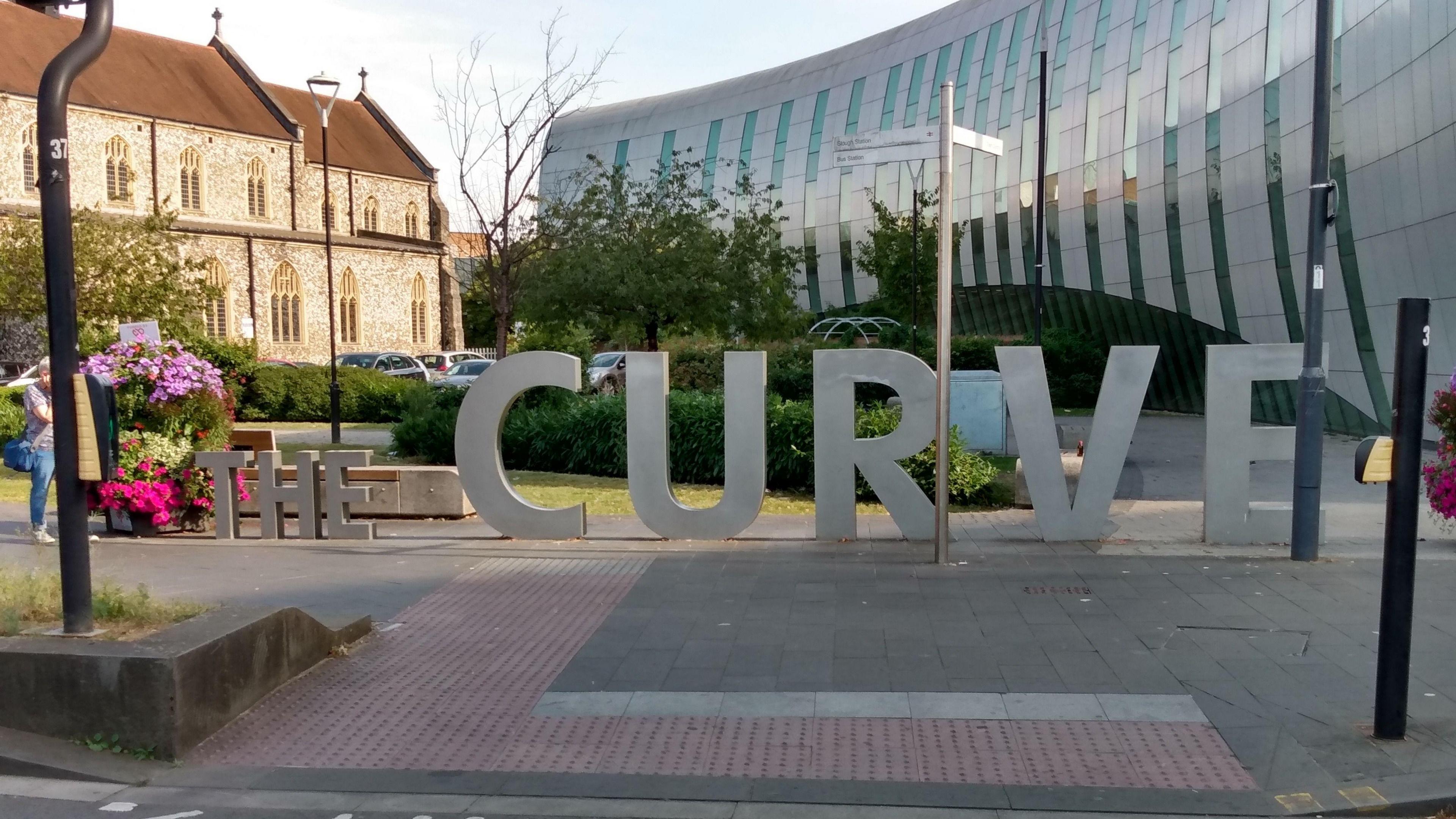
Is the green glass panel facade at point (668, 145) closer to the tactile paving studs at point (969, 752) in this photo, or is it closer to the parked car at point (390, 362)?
the parked car at point (390, 362)

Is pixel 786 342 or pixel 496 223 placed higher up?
pixel 496 223

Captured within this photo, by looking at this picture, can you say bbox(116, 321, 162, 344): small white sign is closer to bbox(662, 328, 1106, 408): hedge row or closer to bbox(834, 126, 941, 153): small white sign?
bbox(834, 126, 941, 153): small white sign

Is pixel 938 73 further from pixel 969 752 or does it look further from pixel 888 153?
pixel 969 752

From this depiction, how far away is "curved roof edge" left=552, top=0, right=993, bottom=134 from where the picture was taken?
52219mm

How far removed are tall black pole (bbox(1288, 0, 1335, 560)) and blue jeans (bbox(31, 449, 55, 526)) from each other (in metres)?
11.6

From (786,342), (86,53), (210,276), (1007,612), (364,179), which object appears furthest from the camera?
(364,179)

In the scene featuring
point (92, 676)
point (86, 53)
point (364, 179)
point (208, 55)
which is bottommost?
point (92, 676)

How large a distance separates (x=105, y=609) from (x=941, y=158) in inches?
281

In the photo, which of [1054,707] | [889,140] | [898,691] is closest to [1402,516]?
[1054,707]

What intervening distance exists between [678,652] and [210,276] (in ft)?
180

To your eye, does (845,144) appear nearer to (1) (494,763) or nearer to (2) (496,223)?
(1) (494,763)

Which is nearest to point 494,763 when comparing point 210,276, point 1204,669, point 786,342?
point 1204,669

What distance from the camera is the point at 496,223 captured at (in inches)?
977

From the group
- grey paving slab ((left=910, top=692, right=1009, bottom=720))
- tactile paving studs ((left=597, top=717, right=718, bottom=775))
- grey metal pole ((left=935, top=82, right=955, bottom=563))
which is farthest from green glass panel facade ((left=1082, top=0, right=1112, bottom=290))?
tactile paving studs ((left=597, top=717, right=718, bottom=775))
